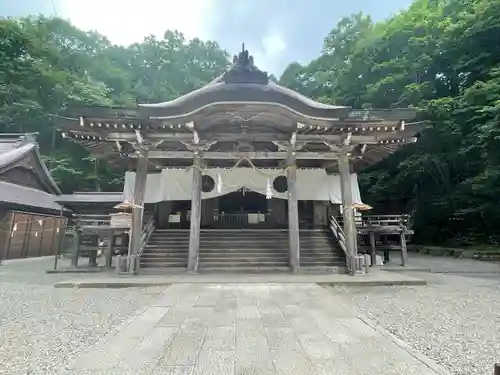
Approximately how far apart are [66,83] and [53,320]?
2637cm

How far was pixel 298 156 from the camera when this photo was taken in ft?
30.1

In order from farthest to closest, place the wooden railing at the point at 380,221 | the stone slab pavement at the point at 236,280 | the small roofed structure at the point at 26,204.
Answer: the small roofed structure at the point at 26,204, the wooden railing at the point at 380,221, the stone slab pavement at the point at 236,280

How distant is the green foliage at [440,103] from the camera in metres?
14.9

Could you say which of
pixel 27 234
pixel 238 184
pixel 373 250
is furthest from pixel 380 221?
pixel 27 234

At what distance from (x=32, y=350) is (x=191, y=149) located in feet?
21.2

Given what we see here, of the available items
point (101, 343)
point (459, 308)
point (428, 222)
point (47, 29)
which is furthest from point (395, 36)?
point (47, 29)

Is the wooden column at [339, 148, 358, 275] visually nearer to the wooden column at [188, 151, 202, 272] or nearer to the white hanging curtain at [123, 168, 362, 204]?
the white hanging curtain at [123, 168, 362, 204]

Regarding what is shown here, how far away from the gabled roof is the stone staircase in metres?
10.7

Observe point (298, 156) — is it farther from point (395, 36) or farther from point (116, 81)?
point (116, 81)

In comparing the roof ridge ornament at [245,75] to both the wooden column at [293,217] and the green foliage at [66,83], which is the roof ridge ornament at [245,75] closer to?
the wooden column at [293,217]

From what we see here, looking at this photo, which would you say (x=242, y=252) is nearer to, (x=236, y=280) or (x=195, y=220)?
(x=195, y=220)

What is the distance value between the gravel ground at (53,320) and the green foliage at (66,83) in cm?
1199

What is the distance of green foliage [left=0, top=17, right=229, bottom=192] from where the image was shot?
2300 cm

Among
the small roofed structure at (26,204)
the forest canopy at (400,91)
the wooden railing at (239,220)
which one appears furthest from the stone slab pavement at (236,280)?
the forest canopy at (400,91)
